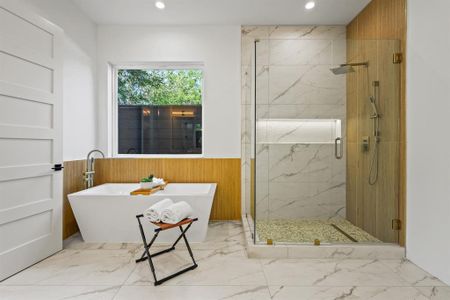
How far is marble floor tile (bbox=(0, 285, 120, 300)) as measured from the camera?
1.88 metres

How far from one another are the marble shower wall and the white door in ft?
6.68

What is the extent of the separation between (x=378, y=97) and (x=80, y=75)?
3433 millimetres

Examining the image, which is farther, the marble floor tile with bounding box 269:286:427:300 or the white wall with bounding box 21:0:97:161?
the white wall with bounding box 21:0:97:161

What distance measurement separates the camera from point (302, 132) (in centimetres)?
303

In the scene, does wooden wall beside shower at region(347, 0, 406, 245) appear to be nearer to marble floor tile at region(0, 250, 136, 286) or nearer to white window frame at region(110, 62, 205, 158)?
white window frame at region(110, 62, 205, 158)

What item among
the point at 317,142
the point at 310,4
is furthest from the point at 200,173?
the point at 310,4

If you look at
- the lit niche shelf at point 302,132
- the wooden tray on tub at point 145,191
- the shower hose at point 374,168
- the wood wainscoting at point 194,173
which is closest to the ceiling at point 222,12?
the lit niche shelf at point 302,132

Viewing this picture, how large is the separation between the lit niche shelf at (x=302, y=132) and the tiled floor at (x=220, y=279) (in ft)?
4.04

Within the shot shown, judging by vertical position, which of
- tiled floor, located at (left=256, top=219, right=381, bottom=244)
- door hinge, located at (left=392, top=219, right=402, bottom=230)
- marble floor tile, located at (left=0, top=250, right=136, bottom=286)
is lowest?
marble floor tile, located at (left=0, top=250, right=136, bottom=286)

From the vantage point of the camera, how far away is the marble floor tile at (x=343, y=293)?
1.88 metres

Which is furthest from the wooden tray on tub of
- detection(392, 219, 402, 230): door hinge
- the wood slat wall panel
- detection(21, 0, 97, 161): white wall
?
detection(392, 219, 402, 230): door hinge

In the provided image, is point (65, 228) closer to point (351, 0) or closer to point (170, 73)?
point (170, 73)

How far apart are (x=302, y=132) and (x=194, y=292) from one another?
1.97 m

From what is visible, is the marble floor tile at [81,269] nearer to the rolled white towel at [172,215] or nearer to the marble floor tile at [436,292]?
the rolled white towel at [172,215]
